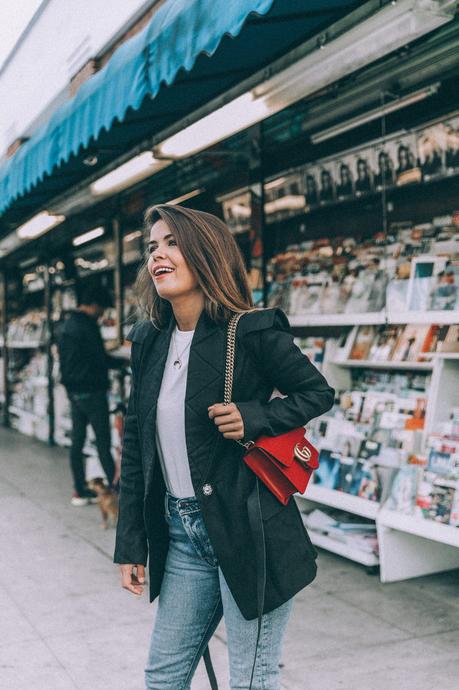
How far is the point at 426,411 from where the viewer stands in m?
4.83

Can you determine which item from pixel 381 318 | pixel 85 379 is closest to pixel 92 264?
pixel 85 379

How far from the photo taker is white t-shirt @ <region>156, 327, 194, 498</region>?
229 centimetres

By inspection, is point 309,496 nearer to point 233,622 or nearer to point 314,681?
point 314,681

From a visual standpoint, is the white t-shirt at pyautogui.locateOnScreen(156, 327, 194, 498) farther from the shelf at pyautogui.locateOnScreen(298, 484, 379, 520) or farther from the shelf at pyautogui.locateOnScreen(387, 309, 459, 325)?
the shelf at pyautogui.locateOnScreen(298, 484, 379, 520)

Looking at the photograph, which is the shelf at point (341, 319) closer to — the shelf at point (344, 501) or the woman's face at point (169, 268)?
the shelf at point (344, 501)

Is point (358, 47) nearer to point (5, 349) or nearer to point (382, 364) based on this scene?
point (382, 364)

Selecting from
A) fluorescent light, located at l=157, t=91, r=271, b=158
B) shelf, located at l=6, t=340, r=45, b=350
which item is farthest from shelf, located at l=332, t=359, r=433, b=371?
shelf, located at l=6, t=340, r=45, b=350

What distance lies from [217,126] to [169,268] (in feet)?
9.79

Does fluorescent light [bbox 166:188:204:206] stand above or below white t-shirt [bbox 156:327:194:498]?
above

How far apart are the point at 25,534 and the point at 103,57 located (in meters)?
5.50

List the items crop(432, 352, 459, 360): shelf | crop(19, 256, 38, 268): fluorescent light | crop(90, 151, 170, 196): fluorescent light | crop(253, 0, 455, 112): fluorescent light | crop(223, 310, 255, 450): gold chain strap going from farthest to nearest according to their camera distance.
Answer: crop(19, 256, 38, 268): fluorescent light < crop(90, 151, 170, 196): fluorescent light < crop(432, 352, 459, 360): shelf < crop(253, 0, 455, 112): fluorescent light < crop(223, 310, 255, 450): gold chain strap

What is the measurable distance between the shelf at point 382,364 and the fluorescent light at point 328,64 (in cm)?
171

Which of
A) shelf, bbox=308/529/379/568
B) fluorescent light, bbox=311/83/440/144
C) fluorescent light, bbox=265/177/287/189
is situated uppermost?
fluorescent light, bbox=311/83/440/144

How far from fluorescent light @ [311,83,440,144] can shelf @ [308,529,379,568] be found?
8.87 feet
